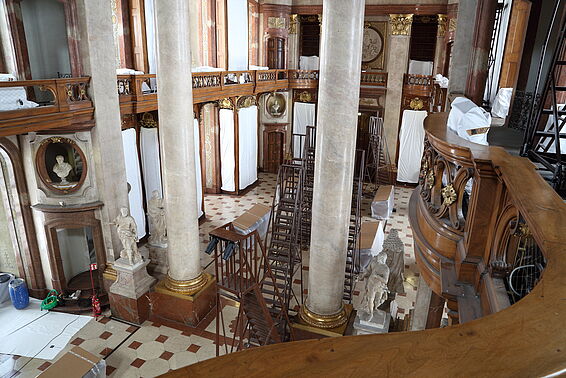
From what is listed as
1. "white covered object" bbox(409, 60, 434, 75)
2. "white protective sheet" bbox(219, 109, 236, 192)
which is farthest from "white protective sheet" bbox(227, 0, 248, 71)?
"white covered object" bbox(409, 60, 434, 75)

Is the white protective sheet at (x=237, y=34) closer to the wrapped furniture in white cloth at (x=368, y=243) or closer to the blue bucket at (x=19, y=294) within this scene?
the wrapped furniture in white cloth at (x=368, y=243)

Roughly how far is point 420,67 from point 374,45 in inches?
124

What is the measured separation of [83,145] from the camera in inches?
324

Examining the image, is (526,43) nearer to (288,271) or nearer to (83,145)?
(288,271)

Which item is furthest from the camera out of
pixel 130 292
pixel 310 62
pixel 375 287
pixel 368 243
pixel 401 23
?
pixel 310 62

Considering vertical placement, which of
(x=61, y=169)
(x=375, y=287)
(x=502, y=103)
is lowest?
(x=375, y=287)

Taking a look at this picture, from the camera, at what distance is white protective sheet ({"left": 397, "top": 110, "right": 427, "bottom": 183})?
681 inches

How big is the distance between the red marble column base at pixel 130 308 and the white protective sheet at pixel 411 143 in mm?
12743

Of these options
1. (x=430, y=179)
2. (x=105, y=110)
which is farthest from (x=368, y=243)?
(x=105, y=110)

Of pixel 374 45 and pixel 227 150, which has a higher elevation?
pixel 374 45

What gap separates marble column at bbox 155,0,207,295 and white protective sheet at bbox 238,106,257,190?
819 centimetres

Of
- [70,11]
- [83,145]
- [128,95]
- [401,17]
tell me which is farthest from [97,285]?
[401,17]

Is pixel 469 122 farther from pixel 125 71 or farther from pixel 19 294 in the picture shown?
pixel 125 71

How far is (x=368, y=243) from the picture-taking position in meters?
10.6
